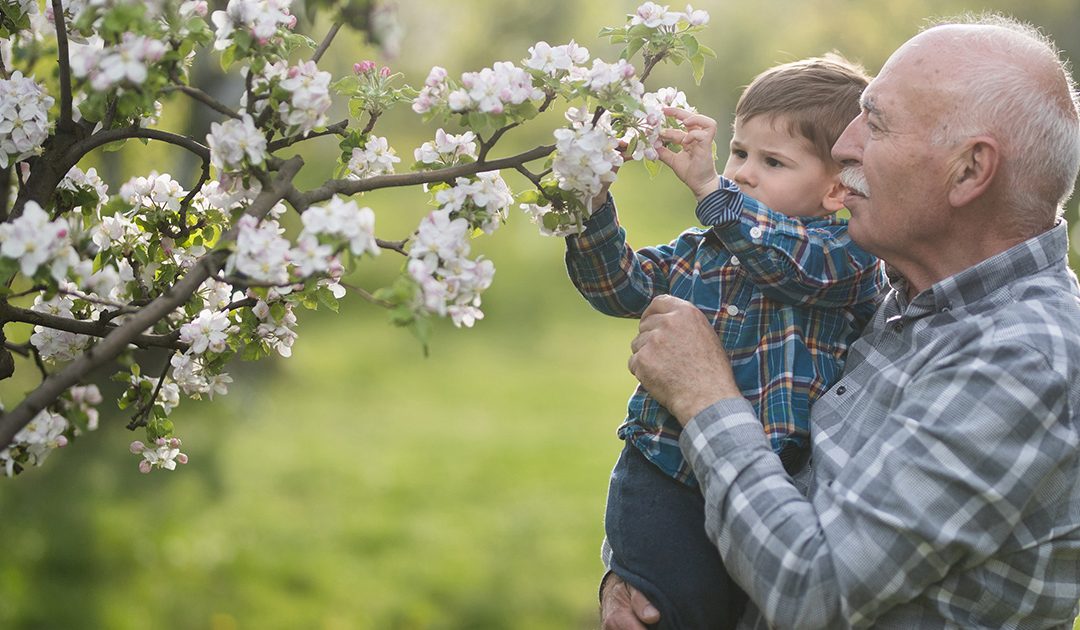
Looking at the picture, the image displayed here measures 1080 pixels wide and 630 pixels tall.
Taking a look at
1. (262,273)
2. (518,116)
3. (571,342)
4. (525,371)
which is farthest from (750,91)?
(571,342)

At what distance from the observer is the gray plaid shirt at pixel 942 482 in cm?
185

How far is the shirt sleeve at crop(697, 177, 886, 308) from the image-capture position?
2.25 meters

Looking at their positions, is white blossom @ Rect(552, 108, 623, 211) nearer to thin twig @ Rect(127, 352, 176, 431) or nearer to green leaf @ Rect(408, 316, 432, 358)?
green leaf @ Rect(408, 316, 432, 358)

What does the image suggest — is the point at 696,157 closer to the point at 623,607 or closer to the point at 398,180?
the point at 398,180

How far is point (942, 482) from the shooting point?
1.84 metres

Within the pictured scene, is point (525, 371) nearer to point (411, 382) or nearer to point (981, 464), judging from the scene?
point (411, 382)

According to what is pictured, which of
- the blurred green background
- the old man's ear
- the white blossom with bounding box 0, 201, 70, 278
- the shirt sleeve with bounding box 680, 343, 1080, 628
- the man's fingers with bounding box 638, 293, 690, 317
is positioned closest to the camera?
the white blossom with bounding box 0, 201, 70, 278

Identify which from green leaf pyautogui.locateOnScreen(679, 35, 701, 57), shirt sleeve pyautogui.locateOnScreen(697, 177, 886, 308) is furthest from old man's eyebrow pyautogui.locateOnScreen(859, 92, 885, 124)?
green leaf pyautogui.locateOnScreen(679, 35, 701, 57)

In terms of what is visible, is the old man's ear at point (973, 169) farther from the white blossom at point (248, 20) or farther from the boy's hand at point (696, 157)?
the white blossom at point (248, 20)

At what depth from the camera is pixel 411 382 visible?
39.1 ft

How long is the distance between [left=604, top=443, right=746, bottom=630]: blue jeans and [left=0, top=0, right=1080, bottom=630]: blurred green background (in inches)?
53.3

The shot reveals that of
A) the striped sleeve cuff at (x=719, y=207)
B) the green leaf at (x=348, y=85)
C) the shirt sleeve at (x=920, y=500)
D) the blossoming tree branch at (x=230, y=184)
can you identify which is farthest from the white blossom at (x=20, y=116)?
the shirt sleeve at (x=920, y=500)

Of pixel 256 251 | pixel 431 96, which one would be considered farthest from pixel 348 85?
pixel 256 251

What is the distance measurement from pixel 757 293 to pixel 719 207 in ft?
0.79
